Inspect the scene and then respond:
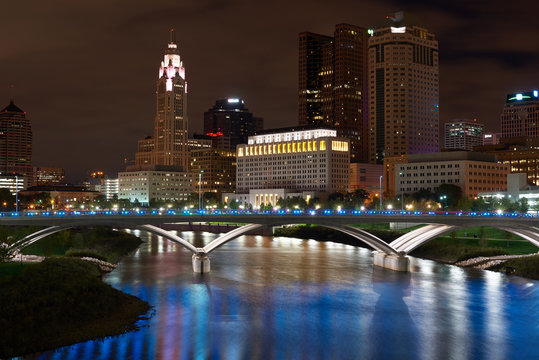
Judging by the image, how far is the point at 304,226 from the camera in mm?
143000

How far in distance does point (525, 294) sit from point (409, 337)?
70.2ft

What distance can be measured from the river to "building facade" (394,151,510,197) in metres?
109

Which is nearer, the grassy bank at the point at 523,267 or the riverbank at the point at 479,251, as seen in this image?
the grassy bank at the point at 523,267

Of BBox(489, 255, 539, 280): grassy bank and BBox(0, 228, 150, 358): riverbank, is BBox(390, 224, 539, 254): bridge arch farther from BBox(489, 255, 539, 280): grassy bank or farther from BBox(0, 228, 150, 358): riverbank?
BBox(0, 228, 150, 358): riverbank

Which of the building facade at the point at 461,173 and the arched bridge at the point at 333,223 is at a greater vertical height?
the building facade at the point at 461,173

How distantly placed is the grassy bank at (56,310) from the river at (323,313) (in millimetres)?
1580

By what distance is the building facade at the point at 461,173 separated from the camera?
186000 mm

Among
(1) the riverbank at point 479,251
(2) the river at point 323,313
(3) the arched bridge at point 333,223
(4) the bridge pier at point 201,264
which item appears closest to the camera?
(2) the river at point 323,313

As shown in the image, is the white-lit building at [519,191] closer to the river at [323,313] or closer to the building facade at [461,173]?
the building facade at [461,173]

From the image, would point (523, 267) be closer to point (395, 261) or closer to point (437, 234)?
point (437, 234)

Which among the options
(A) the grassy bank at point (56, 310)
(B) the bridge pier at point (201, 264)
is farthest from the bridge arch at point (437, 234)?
(A) the grassy bank at point (56, 310)

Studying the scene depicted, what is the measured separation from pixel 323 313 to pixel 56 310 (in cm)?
2248

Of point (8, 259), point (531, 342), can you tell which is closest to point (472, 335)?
point (531, 342)

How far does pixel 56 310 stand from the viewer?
45219mm
